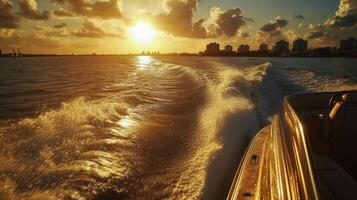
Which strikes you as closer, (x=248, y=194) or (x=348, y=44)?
(x=248, y=194)

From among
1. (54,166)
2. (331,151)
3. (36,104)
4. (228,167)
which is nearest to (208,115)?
(228,167)

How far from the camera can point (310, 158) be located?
1.90 meters

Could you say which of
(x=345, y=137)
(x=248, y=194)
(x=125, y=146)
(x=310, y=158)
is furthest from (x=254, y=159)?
(x=125, y=146)

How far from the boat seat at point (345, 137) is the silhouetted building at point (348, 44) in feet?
263

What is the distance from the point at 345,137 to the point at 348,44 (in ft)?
270

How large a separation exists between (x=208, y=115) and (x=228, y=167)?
3.05m

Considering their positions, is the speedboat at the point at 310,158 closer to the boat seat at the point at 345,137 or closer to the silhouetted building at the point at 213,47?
the boat seat at the point at 345,137

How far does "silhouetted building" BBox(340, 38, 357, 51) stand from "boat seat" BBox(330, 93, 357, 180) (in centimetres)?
8030

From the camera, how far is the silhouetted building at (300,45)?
320 feet

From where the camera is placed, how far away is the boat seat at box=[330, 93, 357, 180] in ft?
9.05

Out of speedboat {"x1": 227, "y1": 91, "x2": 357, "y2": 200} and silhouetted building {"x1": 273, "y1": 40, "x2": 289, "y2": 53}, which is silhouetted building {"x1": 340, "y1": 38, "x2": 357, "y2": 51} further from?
speedboat {"x1": 227, "y1": 91, "x2": 357, "y2": 200}

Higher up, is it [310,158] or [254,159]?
[310,158]

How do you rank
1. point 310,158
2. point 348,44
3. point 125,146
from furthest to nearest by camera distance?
point 348,44 → point 125,146 → point 310,158

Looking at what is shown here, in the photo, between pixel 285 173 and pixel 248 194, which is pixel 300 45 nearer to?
pixel 248 194
